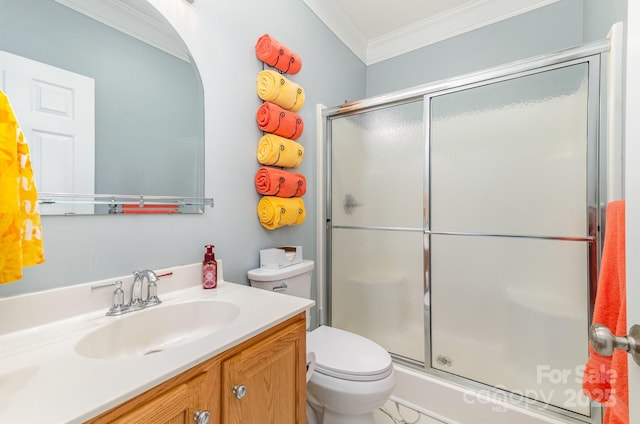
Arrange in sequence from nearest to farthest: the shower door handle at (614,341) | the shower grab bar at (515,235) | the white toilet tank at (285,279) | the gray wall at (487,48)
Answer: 1. the shower door handle at (614,341)
2. the shower grab bar at (515,235)
3. the white toilet tank at (285,279)
4. the gray wall at (487,48)

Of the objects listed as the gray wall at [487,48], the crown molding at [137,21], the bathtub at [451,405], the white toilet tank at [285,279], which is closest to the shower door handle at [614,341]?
the white toilet tank at [285,279]

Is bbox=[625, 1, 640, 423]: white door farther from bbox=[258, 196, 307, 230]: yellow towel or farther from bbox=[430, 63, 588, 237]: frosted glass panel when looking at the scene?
bbox=[258, 196, 307, 230]: yellow towel

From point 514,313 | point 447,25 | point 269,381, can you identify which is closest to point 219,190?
point 269,381

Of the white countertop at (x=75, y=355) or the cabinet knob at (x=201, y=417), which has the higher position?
the white countertop at (x=75, y=355)

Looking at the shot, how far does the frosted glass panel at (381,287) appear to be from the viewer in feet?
5.62

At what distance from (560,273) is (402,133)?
3.58 feet

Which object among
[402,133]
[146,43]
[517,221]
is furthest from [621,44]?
[146,43]

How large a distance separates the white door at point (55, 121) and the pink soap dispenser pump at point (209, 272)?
43 centimetres

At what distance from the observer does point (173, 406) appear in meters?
0.58

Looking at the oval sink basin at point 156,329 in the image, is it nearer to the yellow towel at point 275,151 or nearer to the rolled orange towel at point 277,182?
the rolled orange towel at point 277,182

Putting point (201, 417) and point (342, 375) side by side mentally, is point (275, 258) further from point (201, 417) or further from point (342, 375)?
point (201, 417)

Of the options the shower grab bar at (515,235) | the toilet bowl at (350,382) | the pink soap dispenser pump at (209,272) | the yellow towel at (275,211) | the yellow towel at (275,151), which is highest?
the yellow towel at (275,151)

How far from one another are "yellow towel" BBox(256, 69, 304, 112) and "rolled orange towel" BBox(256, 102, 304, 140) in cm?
3

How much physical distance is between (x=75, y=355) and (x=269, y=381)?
1.59ft
